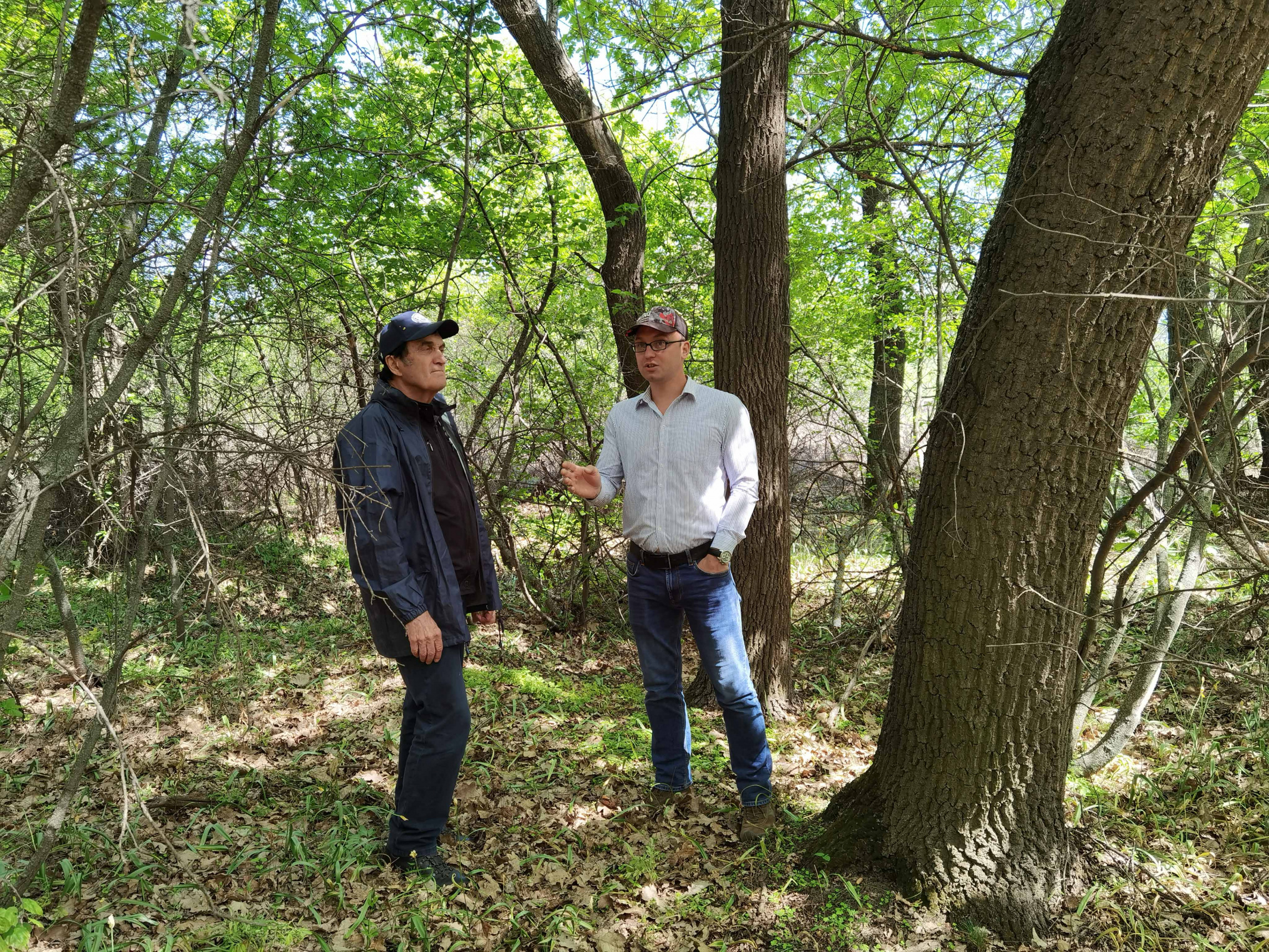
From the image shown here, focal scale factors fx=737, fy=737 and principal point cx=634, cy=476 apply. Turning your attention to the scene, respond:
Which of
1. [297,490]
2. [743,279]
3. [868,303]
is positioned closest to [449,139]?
[743,279]

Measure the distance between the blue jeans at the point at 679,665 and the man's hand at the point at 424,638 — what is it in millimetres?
905

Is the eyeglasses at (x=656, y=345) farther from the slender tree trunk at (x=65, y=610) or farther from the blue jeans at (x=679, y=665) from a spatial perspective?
the slender tree trunk at (x=65, y=610)

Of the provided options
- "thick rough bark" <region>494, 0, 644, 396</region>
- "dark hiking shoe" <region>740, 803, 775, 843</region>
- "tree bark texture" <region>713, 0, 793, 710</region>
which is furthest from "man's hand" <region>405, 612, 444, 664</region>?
"thick rough bark" <region>494, 0, 644, 396</region>

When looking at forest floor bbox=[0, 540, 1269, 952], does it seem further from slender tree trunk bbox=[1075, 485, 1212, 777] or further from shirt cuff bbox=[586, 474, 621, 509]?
shirt cuff bbox=[586, 474, 621, 509]

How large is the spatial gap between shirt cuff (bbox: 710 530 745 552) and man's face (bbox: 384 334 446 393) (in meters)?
1.27

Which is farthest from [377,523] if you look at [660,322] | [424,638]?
[660,322]

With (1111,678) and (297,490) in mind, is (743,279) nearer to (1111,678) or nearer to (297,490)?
(1111,678)

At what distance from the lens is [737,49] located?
4336 mm

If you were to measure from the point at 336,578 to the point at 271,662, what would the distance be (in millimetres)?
2088

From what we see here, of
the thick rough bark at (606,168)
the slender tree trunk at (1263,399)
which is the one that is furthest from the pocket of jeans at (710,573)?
the thick rough bark at (606,168)

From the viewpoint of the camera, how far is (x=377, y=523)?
268 cm

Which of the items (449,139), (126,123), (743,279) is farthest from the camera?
(449,139)

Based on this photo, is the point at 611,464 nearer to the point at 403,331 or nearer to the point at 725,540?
the point at 725,540

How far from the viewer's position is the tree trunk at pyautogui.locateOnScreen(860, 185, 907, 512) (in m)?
4.60
